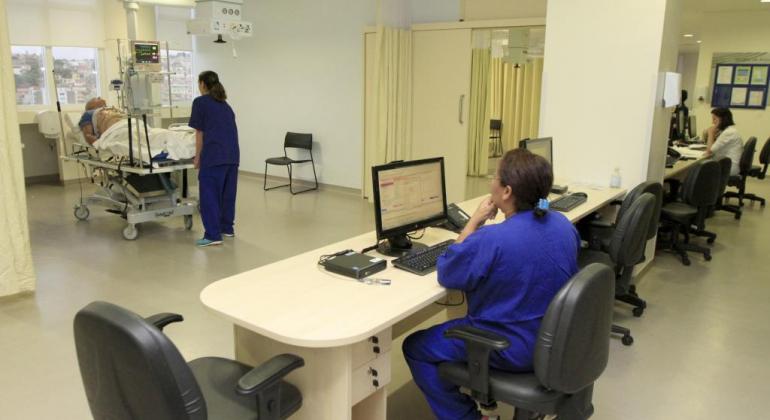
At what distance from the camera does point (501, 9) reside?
20.2 feet

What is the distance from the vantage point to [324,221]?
6.15 m

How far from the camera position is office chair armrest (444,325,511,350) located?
6.00 ft

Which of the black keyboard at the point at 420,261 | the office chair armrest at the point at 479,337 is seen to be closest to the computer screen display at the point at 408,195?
the black keyboard at the point at 420,261

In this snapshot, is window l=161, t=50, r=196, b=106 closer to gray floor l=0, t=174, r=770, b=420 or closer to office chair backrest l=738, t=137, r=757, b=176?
gray floor l=0, t=174, r=770, b=420

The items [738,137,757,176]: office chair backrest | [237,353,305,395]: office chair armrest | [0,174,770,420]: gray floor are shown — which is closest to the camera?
[237,353,305,395]: office chair armrest

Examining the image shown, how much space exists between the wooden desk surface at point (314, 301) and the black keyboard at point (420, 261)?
3cm

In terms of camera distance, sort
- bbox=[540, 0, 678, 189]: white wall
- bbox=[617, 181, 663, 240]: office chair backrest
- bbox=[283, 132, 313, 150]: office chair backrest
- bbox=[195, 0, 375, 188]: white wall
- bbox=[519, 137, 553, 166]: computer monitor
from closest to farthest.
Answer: bbox=[617, 181, 663, 240]: office chair backrest < bbox=[519, 137, 553, 166]: computer monitor < bbox=[540, 0, 678, 189]: white wall < bbox=[195, 0, 375, 188]: white wall < bbox=[283, 132, 313, 150]: office chair backrest

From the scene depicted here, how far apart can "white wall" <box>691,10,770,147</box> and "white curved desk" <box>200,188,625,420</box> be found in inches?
388

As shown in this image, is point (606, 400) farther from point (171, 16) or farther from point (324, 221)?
point (171, 16)

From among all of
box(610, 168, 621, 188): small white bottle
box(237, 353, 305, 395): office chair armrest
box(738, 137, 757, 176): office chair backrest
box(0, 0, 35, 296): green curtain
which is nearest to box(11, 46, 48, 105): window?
box(0, 0, 35, 296): green curtain

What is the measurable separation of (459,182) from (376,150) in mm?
1057

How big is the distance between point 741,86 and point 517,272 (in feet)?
33.0

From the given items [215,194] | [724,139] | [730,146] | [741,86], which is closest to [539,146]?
[215,194]

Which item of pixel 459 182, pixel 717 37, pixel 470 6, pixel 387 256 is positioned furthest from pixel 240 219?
pixel 717 37
